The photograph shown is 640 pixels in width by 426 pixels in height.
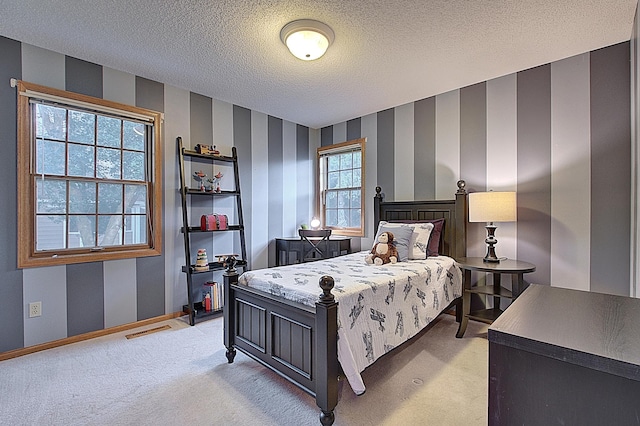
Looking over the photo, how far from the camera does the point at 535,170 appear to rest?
297 centimetres

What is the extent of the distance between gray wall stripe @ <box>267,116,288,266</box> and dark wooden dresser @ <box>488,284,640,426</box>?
12.2 feet

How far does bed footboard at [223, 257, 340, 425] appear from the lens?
5.48 ft

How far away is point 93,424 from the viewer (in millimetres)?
1683

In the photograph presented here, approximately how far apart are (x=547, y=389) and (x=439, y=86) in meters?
3.29

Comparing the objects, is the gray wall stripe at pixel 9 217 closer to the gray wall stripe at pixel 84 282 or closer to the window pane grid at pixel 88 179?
the window pane grid at pixel 88 179

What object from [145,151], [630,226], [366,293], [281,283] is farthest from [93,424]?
[630,226]

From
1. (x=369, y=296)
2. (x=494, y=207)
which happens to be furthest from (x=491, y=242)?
(x=369, y=296)

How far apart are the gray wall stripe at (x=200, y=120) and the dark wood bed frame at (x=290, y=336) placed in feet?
6.22

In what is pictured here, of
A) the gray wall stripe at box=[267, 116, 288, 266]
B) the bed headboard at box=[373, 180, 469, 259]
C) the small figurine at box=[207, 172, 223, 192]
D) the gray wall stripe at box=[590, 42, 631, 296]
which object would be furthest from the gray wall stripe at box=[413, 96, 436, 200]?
the small figurine at box=[207, 172, 223, 192]

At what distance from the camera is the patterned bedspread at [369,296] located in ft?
5.92

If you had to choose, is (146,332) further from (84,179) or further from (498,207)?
(498,207)

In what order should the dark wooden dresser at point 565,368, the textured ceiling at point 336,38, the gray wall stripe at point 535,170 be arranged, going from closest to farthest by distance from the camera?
the dark wooden dresser at point 565,368 → the textured ceiling at point 336,38 → the gray wall stripe at point 535,170

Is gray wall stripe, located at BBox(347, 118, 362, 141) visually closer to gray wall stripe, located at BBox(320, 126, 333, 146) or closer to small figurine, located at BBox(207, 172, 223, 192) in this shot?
gray wall stripe, located at BBox(320, 126, 333, 146)

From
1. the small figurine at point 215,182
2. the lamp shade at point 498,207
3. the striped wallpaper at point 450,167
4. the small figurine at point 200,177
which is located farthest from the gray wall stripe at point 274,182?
the lamp shade at point 498,207
